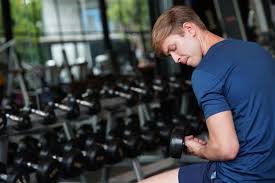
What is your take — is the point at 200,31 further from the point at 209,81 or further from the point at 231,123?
the point at 231,123

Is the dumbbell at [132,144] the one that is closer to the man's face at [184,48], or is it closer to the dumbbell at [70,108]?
the dumbbell at [70,108]

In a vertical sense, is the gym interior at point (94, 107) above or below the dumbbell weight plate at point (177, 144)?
below

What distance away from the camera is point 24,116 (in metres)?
2.76

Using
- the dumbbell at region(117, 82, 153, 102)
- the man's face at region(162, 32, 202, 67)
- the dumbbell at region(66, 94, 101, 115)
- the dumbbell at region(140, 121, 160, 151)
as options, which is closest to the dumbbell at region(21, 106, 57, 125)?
the dumbbell at region(66, 94, 101, 115)

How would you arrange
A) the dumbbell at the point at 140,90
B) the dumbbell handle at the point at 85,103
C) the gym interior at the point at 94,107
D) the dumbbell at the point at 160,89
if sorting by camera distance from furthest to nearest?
the dumbbell at the point at 160,89 < the dumbbell at the point at 140,90 < the dumbbell handle at the point at 85,103 < the gym interior at the point at 94,107

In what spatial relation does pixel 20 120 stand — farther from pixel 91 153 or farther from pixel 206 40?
pixel 206 40

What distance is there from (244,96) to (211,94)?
3.7 inches

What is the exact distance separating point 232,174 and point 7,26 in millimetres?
5972

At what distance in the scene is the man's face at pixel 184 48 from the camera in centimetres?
128

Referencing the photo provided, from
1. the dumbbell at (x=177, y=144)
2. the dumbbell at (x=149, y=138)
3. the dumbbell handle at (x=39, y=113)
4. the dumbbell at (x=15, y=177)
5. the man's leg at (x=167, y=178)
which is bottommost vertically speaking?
the dumbbell at (x=149, y=138)

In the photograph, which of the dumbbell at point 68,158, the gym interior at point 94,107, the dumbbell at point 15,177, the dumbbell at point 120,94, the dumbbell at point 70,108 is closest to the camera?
the dumbbell at point 15,177

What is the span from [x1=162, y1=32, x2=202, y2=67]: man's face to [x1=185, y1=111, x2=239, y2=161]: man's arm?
0.66ft

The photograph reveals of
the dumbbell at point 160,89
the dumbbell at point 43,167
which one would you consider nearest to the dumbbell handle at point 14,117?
the dumbbell at point 43,167

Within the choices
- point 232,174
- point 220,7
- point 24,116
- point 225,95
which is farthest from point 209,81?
point 220,7
